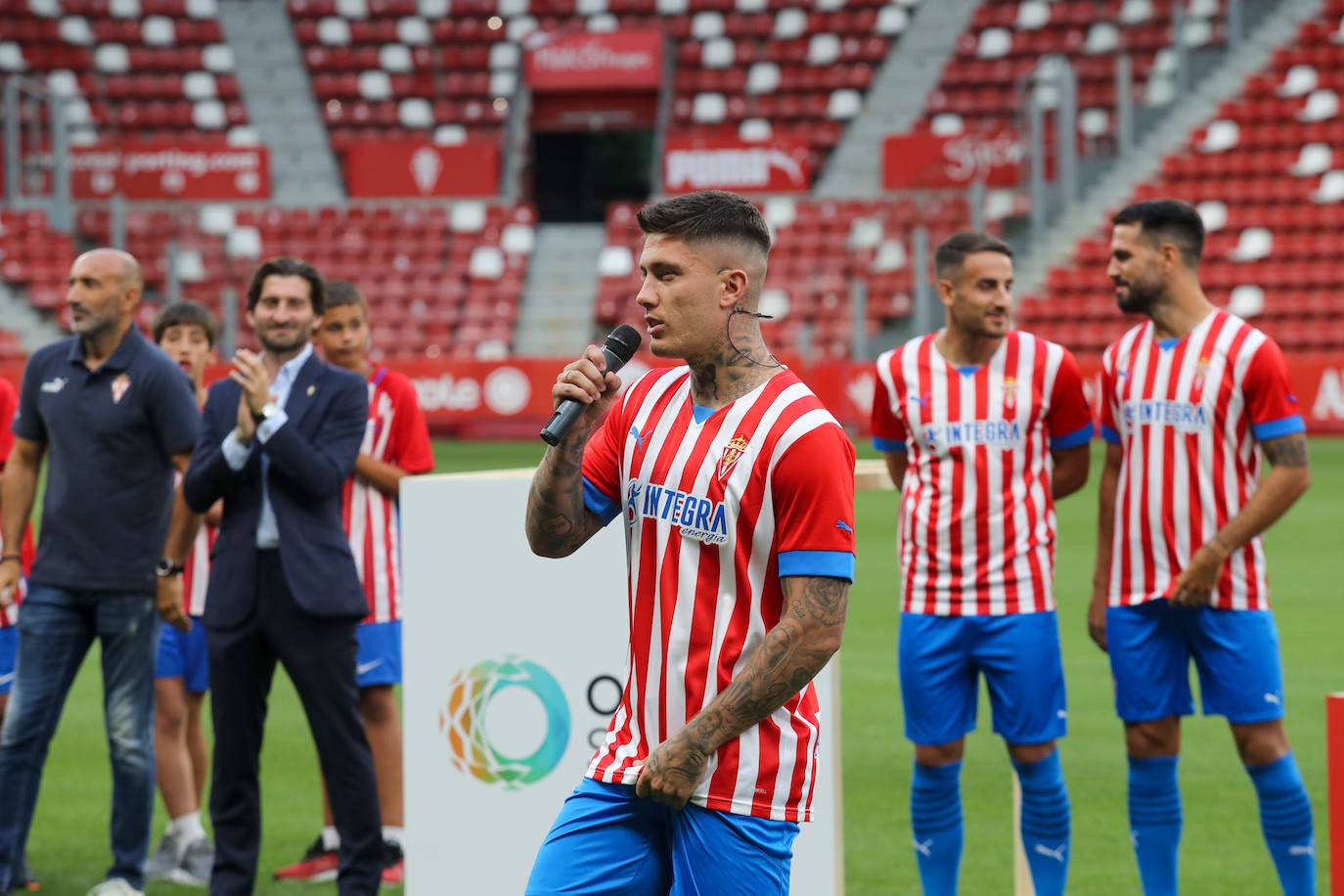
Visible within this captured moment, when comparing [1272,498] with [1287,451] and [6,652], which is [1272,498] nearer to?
[1287,451]

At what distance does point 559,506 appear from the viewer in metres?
3.04

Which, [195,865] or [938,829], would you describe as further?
[195,865]

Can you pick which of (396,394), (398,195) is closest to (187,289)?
(398,195)

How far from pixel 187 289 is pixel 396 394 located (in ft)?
58.0

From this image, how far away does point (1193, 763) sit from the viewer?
649 cm

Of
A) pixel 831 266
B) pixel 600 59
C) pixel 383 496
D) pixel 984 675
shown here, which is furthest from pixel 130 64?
pixel 984 675

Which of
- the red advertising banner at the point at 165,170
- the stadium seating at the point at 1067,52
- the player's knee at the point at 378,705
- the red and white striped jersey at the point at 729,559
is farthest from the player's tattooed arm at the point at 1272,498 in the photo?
the red advertising banner at the point at 165,170

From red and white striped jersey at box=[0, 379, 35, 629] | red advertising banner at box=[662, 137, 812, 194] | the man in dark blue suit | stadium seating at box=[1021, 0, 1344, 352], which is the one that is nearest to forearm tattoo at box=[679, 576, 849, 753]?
the man in dark blue suit

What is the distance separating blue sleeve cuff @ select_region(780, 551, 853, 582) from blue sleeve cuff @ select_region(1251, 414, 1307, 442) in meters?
2.18

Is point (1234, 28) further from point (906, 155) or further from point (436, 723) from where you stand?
point (436, 723)

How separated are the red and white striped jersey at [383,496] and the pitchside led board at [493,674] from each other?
1032 mm

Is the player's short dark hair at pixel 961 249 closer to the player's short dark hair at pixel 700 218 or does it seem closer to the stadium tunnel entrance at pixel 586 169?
the player's short dark hair at pixel 700 218

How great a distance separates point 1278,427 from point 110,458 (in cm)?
333

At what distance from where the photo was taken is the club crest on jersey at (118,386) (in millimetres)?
4902
